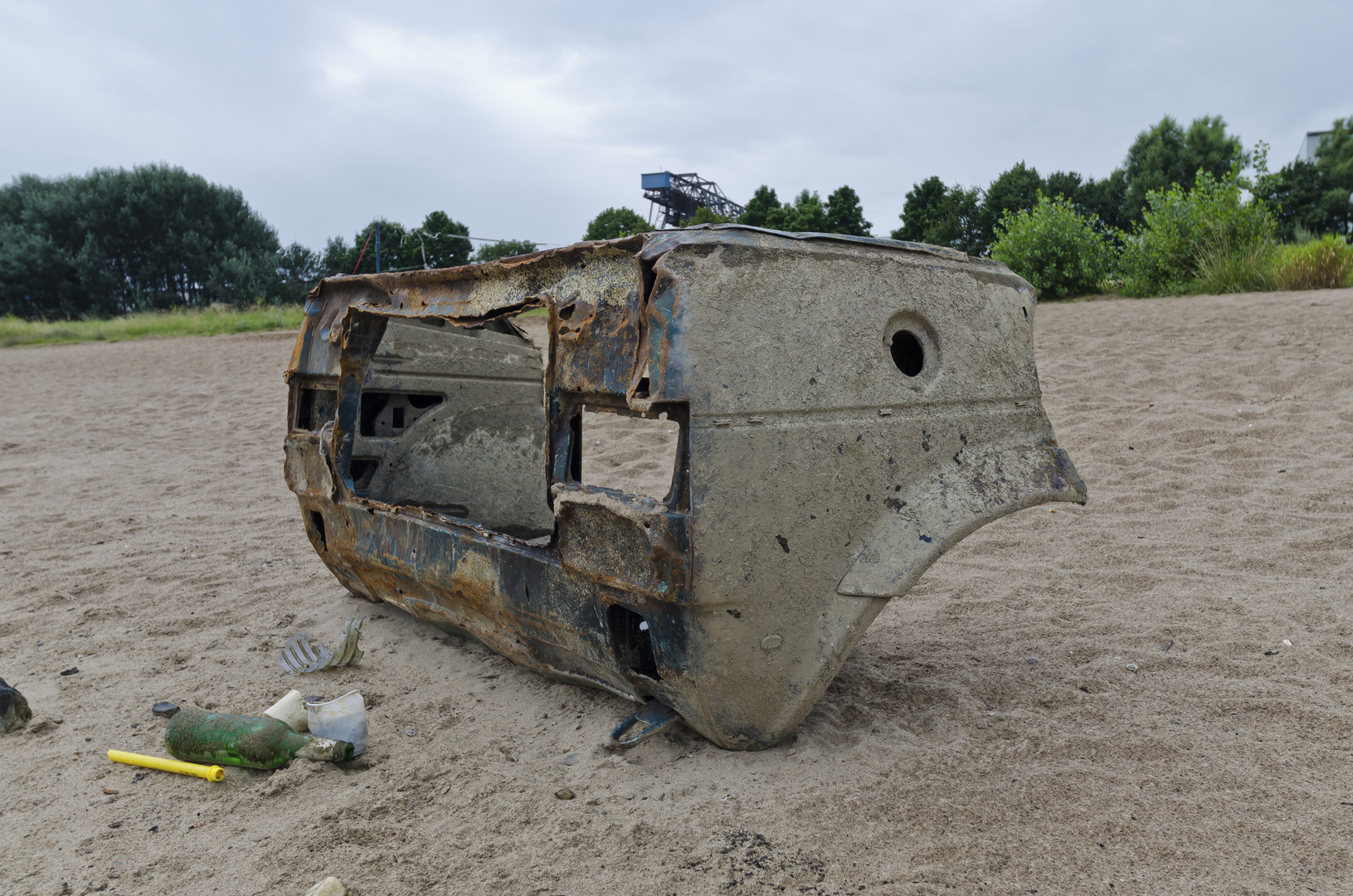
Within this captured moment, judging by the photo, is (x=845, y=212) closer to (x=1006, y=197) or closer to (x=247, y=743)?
(x=1006, y=197)

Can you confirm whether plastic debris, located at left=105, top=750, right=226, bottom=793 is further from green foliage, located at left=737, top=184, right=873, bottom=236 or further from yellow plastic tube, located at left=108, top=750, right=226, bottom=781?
green foliage, located at left=737, top=184, right=873, bottom=236

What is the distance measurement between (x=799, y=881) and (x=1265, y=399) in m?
6.19

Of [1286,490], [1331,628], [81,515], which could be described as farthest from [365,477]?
[1286,490]

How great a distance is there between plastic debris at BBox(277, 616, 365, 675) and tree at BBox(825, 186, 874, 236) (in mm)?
29258

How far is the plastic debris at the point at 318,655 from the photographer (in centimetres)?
314

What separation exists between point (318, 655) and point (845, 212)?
29.9m

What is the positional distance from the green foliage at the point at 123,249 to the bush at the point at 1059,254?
2369 centimetres

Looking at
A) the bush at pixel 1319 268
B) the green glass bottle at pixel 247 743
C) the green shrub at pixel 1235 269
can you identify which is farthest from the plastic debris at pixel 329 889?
the green shrub at pixel 1235 269

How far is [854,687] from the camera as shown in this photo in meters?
2.76

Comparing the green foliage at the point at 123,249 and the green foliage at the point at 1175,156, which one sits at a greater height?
the green foliage at the point at 1175,156

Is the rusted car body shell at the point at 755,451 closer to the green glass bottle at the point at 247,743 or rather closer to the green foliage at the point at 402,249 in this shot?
the green glass bottle at the point at 247,743

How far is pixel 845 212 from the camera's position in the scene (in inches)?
1206

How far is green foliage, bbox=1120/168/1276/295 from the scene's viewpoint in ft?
34.1

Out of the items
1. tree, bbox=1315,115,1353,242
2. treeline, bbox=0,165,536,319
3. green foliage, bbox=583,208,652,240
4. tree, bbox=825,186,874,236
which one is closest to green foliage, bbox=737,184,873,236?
tree, bbox=825,186,874,236
